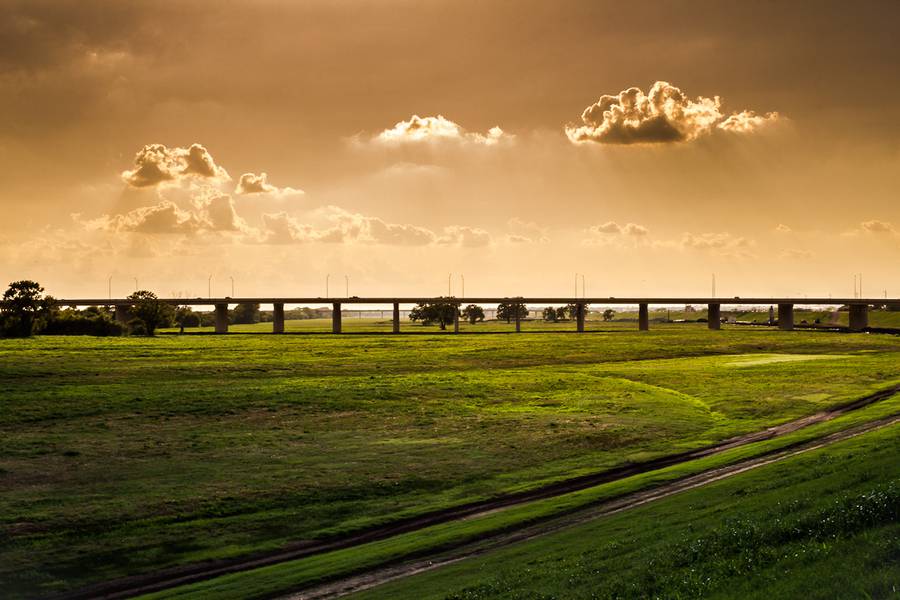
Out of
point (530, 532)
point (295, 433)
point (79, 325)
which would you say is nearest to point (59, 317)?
point (79, 325)

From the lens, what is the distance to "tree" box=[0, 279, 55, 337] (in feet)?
479

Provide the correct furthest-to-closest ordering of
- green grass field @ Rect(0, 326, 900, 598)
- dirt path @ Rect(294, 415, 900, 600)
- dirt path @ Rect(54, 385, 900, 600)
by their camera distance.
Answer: green grass field @ Rect(0, 326, 900, 598) < dirt path @ Rect(54, 385, 900, 600) < dirt path @ Rect(294, 415, 900, 600)

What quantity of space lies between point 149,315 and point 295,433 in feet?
463

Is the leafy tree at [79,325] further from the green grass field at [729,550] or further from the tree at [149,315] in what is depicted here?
the green grass field at [729,550]

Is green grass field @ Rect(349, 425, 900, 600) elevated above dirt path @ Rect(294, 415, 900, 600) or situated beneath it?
elevated above

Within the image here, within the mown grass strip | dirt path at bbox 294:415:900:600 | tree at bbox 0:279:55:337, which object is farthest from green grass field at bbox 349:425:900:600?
tree at bbox 0:279:55:337

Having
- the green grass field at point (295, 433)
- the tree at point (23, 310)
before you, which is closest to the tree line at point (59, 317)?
the tree at point (23, 310)

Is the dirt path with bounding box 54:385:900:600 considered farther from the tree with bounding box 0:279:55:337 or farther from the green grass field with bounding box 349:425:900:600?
the tree with bounding box 0:279:55:337

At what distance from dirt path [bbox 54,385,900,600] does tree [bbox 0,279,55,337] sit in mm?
135958

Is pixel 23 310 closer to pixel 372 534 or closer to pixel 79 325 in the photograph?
pixel 79 325

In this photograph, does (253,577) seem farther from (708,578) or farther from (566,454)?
(566,454)

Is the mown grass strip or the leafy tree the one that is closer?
the mown grass strip

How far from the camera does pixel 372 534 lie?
3522cm

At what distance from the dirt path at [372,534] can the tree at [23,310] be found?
446 feet
